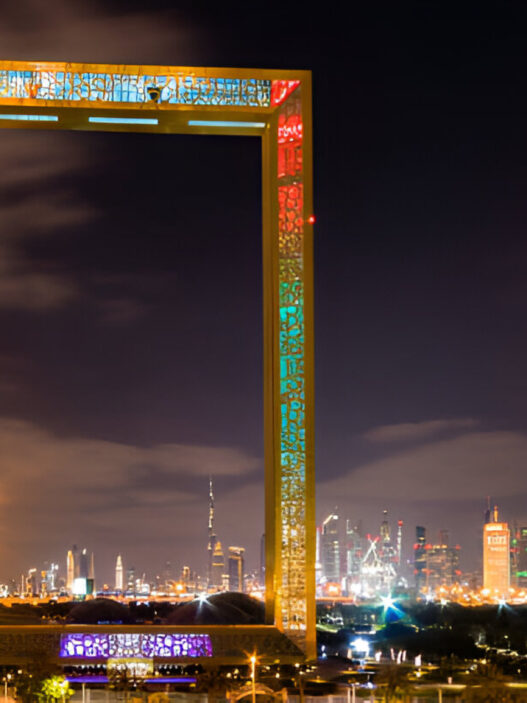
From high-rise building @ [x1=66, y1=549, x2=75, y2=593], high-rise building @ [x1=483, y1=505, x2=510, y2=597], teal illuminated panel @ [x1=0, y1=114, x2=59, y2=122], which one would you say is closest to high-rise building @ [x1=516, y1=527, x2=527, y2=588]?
high-rise building @ [x1=483, y1=505, x2=510, y2=597]

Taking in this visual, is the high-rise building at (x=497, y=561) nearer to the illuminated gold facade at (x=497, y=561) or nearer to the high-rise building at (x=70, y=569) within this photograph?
the illuminated gold facade at (x=497, y=561)

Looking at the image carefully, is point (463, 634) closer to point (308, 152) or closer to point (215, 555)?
point (215, 555)

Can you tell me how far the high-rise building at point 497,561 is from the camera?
1420 inches

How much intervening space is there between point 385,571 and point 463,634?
16950 millimetres

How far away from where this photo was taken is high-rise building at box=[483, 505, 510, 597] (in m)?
36.1

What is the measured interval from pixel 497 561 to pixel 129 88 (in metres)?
30.0

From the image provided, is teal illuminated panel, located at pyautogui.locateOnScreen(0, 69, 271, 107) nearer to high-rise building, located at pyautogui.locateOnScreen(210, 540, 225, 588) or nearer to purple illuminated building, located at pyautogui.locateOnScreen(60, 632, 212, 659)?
purple illuminated building, located at pyautogui.locateOnScreen(60, 632, 212, 659)

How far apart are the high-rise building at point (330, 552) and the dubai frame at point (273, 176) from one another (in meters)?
18.0

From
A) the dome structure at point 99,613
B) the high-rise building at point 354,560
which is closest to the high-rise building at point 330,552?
the high-rise building at point 354,560

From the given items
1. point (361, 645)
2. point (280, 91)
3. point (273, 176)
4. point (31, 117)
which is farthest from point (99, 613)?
point (361, 645)

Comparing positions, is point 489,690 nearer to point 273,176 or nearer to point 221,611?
point 221,611

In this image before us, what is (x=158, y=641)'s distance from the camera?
10.7 metres

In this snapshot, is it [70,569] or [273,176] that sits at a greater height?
[273,176]

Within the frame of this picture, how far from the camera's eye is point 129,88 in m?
11.2
